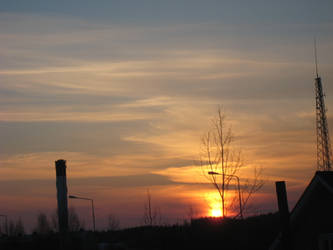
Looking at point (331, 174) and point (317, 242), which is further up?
point (331, 174)

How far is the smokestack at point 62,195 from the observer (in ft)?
169

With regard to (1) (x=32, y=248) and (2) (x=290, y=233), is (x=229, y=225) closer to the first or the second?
(2) (x=290, y=233)

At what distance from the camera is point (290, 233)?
96.1 ft

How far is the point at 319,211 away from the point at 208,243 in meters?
31.7

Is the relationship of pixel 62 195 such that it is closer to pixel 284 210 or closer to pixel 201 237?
pixel 201 237

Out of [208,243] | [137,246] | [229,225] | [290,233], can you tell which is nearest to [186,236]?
[208,243]

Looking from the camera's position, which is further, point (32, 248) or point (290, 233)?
point (32, 248)

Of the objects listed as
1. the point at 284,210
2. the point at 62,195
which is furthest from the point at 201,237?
the point at 284,210

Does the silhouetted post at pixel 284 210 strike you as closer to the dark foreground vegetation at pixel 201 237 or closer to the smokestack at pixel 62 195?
the dark foreground vegetation at pixel 201 237

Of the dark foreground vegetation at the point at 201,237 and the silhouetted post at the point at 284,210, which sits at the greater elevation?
the silhouetted post at the point at 284,210

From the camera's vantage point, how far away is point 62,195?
52.9m

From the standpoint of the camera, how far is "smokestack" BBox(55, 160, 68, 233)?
51594mm

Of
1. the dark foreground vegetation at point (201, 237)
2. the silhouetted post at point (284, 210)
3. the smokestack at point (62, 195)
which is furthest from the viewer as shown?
the dark foreground vegetation at point (201, 237)

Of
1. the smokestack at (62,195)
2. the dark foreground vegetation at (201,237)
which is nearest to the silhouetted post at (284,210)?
the dark foreground vegetation at (201,237)
